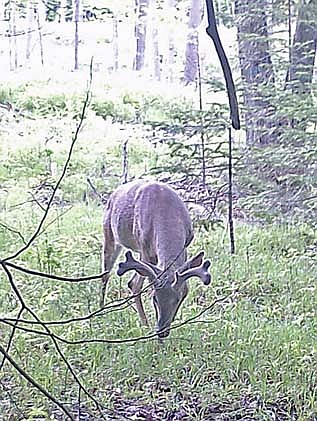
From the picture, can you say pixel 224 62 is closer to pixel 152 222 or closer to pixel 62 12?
pixel 152 222

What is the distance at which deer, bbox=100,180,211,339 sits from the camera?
5.68m

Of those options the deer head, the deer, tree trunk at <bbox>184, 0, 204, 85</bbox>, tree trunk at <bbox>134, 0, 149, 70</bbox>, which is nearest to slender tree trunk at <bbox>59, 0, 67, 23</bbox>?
tree trunk at <bbox>134, 0, 149, 70</bbox>

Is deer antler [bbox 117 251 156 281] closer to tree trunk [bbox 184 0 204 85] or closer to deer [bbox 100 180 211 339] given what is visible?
deer [bbox 100 180 211 339]

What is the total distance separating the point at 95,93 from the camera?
17.3m

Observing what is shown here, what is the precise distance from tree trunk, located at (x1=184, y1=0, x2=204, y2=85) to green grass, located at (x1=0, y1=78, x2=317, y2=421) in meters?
14.7

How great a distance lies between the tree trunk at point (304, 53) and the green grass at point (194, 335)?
1451 mm

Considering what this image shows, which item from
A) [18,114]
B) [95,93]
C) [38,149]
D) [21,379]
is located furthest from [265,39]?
[95,93]

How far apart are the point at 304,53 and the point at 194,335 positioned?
3.95 metres

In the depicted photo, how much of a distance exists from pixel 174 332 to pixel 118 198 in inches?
63.0

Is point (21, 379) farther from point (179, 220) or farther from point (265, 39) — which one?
point (265, 39)

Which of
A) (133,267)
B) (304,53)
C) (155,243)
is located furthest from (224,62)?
(304,53)

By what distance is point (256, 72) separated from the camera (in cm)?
1029

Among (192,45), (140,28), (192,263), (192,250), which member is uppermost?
(140,28)

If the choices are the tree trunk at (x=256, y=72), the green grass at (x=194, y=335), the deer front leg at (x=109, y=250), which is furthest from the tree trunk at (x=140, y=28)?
the deer front leg at (x=109, y=250)
